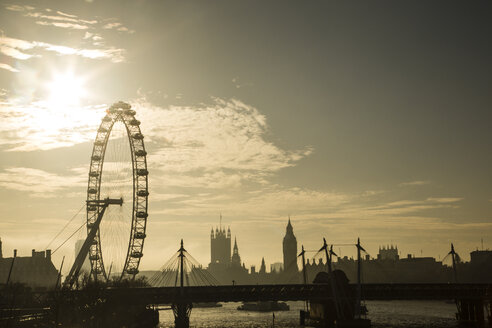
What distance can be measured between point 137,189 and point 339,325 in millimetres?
49979

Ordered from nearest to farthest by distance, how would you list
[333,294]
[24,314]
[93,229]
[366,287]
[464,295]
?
[24,314] < [93,229] < [333,294] < [464,295] < [366,287]

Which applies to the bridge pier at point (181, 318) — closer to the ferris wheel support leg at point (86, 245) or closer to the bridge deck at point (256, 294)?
the bridge deck at point (256, 294)

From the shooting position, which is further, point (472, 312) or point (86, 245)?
point (472, 312)

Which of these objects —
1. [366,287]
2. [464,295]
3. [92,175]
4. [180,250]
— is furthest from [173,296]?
[464,295]

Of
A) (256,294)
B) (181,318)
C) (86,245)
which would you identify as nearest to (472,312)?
(256,294)

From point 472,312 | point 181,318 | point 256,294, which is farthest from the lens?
point 472,312

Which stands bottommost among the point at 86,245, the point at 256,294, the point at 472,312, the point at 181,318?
the point at 472,312

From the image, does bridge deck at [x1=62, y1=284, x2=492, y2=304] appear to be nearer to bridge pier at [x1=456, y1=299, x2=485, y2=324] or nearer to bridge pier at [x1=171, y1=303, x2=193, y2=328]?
bridge pier at [x1=171, y1=303, x2=193, y2=328]

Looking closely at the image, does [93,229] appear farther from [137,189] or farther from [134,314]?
[134,314]

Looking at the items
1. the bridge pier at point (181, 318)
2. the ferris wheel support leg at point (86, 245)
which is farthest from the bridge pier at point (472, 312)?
the ferris wheel support leg at point (86, 245)

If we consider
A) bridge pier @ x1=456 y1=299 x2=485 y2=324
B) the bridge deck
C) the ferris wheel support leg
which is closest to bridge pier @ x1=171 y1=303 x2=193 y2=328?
the bridge deck

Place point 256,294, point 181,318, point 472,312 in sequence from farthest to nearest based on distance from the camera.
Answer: point 472,312, point 256,294, point 181,318

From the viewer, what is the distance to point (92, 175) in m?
107

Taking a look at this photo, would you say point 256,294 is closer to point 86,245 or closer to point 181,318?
point 181,318
